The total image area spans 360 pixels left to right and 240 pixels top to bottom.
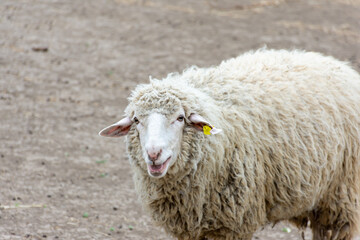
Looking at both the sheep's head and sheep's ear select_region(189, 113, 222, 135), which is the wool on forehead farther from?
sheep's ear select_region(189, 113, 222, 135)

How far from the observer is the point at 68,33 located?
10750 millimetres

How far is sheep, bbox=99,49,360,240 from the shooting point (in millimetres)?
4012

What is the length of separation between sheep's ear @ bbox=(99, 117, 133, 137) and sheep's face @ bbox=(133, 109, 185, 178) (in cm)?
8

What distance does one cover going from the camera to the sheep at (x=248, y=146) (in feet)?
13.2

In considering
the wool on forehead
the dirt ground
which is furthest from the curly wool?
the dirt ground

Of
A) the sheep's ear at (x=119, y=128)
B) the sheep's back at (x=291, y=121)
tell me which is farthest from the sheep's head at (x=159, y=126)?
the sheep's back at (x=291, y=121)

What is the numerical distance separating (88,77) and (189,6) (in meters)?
4.10

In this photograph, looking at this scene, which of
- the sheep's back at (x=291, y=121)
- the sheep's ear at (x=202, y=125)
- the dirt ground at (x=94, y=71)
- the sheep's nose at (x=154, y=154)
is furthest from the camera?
the dirt ground at (x=94, y=71)

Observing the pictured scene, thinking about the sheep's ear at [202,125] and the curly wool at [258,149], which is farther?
the curly wool at [258,149]

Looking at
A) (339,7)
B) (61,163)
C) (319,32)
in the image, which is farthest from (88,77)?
(339,7)

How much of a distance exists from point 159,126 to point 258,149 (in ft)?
2.96

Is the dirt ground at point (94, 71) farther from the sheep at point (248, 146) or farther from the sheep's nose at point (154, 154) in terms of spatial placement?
the sheep's nose at point (154, 154)

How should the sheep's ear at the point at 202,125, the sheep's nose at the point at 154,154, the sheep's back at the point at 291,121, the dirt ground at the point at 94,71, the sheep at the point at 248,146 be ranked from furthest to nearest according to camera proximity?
1. the dirt ground at the point at 94,71
2. the sheep's back at the point at 291,121
3. the sheep at the point at 248,146
4. the sheep's ear at the point at 202,125
5. the sheep's nose at the point at 154,154

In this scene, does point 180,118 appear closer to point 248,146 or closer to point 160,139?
point 160,139
